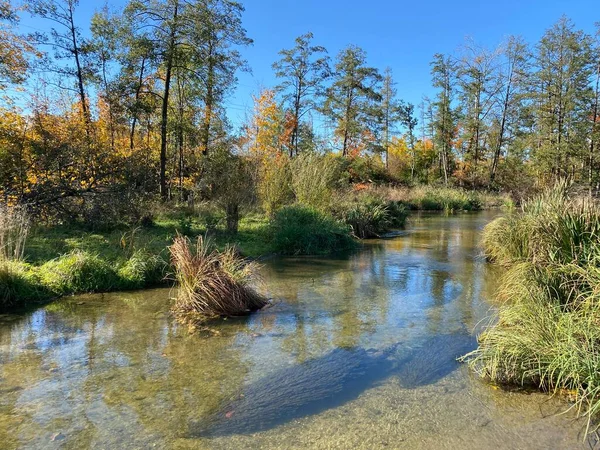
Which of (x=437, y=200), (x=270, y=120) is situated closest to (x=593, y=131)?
(x=437, y=200)

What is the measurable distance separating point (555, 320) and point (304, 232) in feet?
23.7

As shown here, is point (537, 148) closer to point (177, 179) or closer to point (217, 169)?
point (177, 179)

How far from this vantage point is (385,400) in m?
3.51

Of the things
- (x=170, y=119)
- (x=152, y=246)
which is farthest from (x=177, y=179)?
(x=152, y=246)

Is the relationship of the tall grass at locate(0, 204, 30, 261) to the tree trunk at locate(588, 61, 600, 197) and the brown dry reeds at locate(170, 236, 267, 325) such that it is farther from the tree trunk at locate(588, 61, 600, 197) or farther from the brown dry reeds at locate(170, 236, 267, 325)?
the tree trunk at locate(588, 61, 600, 197)

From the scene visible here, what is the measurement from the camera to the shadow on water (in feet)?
10.5

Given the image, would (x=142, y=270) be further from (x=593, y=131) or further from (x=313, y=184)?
(x=593, y=131)

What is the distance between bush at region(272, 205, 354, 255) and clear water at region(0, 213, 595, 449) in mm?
4131

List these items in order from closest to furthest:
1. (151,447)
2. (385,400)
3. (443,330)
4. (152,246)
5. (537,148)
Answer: (151,447), (385,400), (443,330), (152,246), (537,148)

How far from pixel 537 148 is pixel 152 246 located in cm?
3028

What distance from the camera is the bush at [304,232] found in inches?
425

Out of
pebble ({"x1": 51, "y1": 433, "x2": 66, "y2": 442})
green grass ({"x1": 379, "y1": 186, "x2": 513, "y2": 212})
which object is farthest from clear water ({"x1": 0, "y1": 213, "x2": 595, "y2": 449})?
green grass ({"x1": 379, "y1": 186, "x2": 513, "y2": 212})

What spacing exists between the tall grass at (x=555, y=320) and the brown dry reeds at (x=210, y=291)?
2.92 metres

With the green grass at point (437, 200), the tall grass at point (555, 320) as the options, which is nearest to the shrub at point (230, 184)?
the tall grass at point (555, 320)
